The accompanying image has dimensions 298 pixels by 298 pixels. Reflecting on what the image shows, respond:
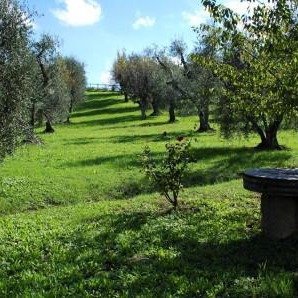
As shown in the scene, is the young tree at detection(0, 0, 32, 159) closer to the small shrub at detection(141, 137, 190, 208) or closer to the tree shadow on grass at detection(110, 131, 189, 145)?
the small shrub at detection(141, 137, 190, 208)

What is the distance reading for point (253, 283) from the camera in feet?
22.6

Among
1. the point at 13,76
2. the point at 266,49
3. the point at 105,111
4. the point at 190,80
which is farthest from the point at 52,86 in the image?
the point at 266,49

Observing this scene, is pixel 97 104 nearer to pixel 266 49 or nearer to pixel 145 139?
pixel 145 139

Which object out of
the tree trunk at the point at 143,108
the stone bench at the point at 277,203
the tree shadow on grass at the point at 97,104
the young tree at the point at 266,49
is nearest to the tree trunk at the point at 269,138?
the young tree at the point at 266,49

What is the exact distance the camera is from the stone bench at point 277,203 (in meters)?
8.79

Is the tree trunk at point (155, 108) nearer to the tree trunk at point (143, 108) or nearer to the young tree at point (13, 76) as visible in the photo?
the tree trunk at point (143, 108)

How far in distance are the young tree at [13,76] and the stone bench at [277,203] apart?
701 cm

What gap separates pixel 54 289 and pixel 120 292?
0.87m

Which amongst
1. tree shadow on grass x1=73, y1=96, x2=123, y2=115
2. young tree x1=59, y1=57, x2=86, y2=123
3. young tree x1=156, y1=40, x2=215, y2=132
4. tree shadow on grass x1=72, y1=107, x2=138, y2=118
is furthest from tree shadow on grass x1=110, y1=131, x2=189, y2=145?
tree shadow on grass x1=73, y1=96, x2=123, y2=115

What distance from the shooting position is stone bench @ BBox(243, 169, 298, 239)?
879cm

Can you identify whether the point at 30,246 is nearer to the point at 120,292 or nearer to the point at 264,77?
the point at 120,292

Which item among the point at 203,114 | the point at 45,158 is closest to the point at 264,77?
the point at 45,158

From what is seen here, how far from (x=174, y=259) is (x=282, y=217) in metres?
2.25

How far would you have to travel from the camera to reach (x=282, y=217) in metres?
9.09
